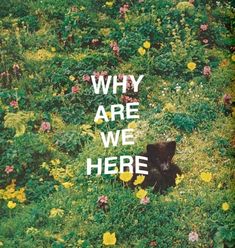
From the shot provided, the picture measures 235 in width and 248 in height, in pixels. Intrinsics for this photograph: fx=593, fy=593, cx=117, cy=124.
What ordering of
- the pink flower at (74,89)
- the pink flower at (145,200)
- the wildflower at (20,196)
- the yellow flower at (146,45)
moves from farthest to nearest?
1. the yellow flower at (146,45)
2. the pink flower at (74,89)
3. the wildflower at (20,196)
4. the pink flower at (145,200)

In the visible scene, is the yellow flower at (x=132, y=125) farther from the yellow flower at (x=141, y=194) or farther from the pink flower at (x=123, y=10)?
the pink flower at (x=123, y=10)

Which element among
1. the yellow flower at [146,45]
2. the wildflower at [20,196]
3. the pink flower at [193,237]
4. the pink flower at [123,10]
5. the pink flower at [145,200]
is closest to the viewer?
the pink flower at [193,237]

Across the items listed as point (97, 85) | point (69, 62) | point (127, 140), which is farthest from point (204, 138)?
point (69, 62)

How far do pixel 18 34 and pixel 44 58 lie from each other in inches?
14.8

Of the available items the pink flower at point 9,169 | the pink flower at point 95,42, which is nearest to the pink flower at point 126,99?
the pink flower at point 95,42

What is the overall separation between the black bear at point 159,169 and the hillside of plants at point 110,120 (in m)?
0.06

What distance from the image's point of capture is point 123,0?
5.71 metres

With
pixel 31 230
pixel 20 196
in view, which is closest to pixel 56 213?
pixel 31 230

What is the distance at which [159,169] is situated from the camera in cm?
475

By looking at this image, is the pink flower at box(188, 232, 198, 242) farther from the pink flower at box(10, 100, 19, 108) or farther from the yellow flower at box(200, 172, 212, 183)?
the pink flower at box(10, 100, 19, 108)

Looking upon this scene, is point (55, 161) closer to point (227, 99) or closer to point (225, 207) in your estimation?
point (225, 207)

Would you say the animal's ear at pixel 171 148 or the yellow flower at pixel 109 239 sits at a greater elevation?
the animal's ear at pixel 171 148

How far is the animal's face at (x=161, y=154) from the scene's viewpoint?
4757 millimetres

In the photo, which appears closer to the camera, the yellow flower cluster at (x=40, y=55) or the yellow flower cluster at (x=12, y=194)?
the yellow flower cluster at (x=12, y=194)
